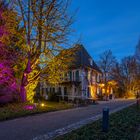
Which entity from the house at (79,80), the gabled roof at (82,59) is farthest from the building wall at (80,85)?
the gabled roof at (82,59)

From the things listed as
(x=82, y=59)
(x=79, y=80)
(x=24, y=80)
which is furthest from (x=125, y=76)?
(x=24, y=80)

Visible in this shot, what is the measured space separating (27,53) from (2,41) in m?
3.59

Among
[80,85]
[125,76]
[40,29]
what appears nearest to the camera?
[40,29]

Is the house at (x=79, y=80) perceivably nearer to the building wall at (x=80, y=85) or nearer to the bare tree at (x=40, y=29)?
the building wall at (x=80, y=85)

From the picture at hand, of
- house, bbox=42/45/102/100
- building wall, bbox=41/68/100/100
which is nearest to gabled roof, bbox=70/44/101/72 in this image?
house, bbox=42/45/102/100

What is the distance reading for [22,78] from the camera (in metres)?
22.7

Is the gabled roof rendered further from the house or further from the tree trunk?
the tree trunk

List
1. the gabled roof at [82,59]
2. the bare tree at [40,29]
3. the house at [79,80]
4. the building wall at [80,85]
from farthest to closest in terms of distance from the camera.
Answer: the gabled roof at [82,59]
the building wall at [80,85]
the house at [79,80]
the bare tree at [40,29]

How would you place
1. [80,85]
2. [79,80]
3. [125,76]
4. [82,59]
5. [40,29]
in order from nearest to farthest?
[40,29], [80,85], [79,80], [82,59], [125,76]

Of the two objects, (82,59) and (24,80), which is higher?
(82,59)

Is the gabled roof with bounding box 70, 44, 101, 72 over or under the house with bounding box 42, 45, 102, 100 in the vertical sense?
over

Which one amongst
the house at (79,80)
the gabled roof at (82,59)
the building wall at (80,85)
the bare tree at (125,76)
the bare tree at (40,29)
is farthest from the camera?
the bare tree at (125,76)

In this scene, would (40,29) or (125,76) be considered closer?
(40,29)

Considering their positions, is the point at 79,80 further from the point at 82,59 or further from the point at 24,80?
the point at 24,80
